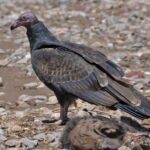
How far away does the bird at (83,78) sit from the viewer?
23.7 feet

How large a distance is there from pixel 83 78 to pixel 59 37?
611 centimetres

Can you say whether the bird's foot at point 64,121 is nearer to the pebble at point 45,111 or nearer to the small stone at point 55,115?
the small stone at point 55,115

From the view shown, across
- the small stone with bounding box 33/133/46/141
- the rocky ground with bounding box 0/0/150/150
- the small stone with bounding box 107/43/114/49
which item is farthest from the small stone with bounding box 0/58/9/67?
the small stone with bounding box 33/133/46/141

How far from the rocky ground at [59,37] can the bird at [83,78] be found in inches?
21.9

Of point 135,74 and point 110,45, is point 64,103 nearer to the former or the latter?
point 135,74

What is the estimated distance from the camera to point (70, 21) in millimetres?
15172

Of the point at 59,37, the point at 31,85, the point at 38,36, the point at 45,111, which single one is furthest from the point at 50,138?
the point at 59,37

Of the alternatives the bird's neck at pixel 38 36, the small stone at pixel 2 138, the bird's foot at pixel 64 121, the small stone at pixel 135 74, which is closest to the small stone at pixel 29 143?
the small stone at pixel 2 138

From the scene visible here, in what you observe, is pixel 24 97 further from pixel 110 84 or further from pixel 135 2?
pixel 135 2

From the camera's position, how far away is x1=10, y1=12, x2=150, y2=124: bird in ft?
23.7

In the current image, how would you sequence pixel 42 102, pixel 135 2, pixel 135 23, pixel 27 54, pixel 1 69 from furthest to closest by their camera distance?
pixel 135 2 → pixel 135 23 → pixel 27 54 → pixel 1 69 → pixel 42 102

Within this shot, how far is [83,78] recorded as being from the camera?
7496mm

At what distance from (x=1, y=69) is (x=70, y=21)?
4.48 metres

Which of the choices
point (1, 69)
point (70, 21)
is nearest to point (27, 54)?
point (1, 69)
